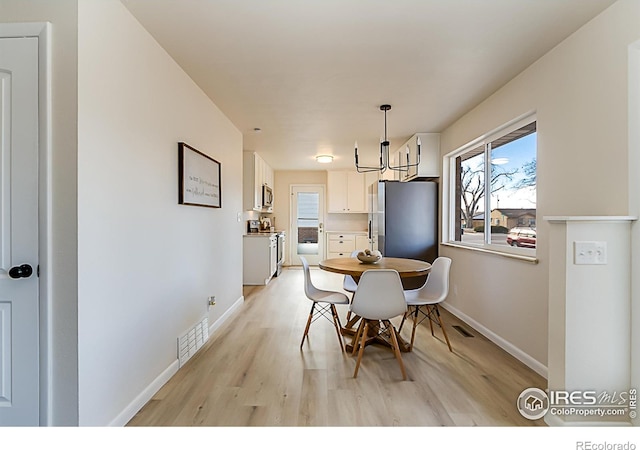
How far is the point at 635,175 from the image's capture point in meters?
1.75

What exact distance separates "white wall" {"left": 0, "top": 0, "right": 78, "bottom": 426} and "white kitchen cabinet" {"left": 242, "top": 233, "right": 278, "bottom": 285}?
14.0ft

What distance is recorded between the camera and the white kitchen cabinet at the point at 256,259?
5.85m

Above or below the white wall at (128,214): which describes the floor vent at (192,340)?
below

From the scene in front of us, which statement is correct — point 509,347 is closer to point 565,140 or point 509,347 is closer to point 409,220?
point 565,140

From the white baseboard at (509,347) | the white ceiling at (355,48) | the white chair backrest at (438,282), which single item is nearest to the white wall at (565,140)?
the white baseboard at (509,347)

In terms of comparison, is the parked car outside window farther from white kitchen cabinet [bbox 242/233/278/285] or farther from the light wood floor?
white kitchen cabinet [bbox 242/233/278/285]

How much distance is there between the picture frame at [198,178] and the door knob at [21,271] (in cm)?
114

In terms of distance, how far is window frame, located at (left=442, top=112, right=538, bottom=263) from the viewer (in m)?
2.81

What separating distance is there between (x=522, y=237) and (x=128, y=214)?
301 cm

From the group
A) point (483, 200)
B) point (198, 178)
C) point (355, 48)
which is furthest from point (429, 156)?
point (198, 178)

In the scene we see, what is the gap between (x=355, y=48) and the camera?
2293 millimetres

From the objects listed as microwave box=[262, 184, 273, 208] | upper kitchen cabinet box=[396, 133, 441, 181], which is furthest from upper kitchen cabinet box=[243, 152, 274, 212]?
upper kitchen cabinet box=[396, 133, 441, 181]

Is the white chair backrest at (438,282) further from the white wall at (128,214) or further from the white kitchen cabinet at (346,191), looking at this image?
the white kitchen cabinet at (346,191)
